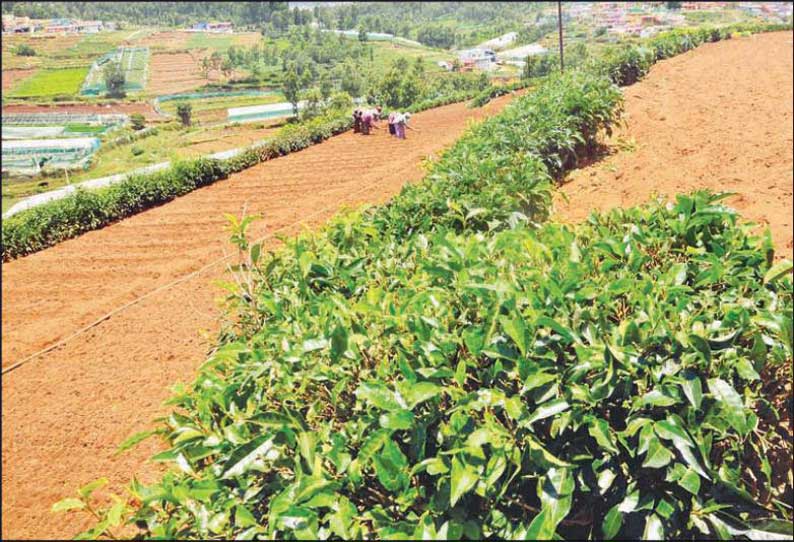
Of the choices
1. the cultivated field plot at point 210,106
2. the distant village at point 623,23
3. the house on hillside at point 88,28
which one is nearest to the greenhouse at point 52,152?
the house on hillside at point 88,28

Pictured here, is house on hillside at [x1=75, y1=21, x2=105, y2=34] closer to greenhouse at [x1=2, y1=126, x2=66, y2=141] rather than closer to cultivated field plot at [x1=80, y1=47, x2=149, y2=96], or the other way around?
cultivated field plot at [x1=80, y1=47, x2=149, y2=96]

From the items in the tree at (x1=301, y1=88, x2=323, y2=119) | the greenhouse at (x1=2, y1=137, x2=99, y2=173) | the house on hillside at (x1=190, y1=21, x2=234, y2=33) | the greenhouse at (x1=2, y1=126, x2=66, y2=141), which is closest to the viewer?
the greenhouse at (x1=2, y1=137, x2=99, y2=173)

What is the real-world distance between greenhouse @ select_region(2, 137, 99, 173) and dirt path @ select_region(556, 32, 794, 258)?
12702 millimetres

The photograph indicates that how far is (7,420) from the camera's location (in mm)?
3855

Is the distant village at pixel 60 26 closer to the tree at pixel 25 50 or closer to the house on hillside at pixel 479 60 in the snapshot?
the tree at pixel 25 50

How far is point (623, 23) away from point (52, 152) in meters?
93.1

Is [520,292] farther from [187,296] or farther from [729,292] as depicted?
[187,296]

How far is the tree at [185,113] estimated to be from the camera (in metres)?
35.2

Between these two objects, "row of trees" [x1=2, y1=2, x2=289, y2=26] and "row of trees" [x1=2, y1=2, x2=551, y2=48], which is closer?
"row of trees" [x1=2, y1=2, x2=289, y2=26]

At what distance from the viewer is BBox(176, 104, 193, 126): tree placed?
116ft

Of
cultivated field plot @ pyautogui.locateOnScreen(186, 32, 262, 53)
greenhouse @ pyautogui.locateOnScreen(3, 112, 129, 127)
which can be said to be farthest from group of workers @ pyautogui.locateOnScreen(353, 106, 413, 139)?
cultivated field plot @ pyautogui.locateOnScreen(186, 32, 262, 53)

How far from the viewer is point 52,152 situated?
61.5 feet

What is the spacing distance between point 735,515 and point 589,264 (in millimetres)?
989

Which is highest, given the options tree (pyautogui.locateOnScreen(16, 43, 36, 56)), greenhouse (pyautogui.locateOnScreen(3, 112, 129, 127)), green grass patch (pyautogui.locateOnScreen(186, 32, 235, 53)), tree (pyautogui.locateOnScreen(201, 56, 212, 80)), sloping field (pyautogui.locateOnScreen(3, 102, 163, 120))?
green grass patch (pyautogui.locateOnScreen(186, 32, 235, 53))
